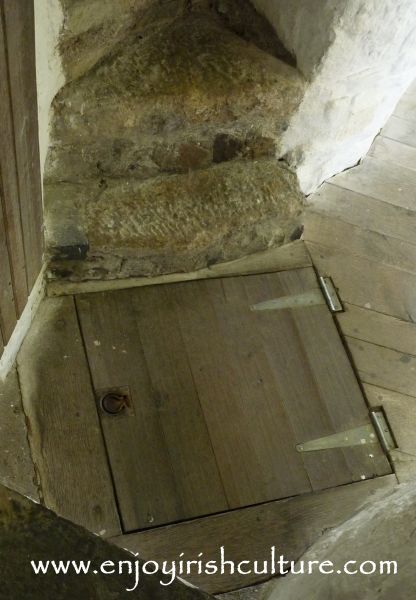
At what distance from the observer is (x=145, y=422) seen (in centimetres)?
168

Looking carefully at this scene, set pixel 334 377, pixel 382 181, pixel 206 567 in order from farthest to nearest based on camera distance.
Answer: pixel 382 181 < pixel 334 377 < pixel 206 567

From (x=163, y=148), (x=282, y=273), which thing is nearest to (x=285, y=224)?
(x=282, y=273)

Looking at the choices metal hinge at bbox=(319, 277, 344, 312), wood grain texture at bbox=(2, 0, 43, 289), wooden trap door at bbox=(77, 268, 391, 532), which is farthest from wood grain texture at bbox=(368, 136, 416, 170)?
wood grain texture at bbox=(2, 0, 43, 289)

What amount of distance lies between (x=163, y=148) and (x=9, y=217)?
1.95ft

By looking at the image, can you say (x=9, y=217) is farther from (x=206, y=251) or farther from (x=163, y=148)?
(x=206, y=251)

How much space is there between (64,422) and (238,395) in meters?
0.44

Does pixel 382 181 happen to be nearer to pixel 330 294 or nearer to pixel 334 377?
pixel 330 294

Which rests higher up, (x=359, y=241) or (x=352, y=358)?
(x=359, y=241)

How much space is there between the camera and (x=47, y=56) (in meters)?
1.39

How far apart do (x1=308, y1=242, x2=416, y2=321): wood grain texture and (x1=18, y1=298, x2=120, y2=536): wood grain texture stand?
0.79 metres

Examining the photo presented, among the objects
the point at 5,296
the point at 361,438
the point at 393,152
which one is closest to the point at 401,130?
the point at 393,152

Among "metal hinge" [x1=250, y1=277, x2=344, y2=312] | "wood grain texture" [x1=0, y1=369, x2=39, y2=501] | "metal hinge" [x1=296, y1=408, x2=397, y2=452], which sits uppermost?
"metal hinge" [x1=250, y1=277, x2=344, y2=312]

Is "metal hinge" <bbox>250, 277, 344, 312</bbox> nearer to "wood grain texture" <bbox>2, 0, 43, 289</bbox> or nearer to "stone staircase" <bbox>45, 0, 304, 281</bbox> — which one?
"stone staircase" <bbox>45, 0, 304, 281</bbox>

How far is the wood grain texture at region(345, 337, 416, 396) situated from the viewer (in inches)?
74.4
